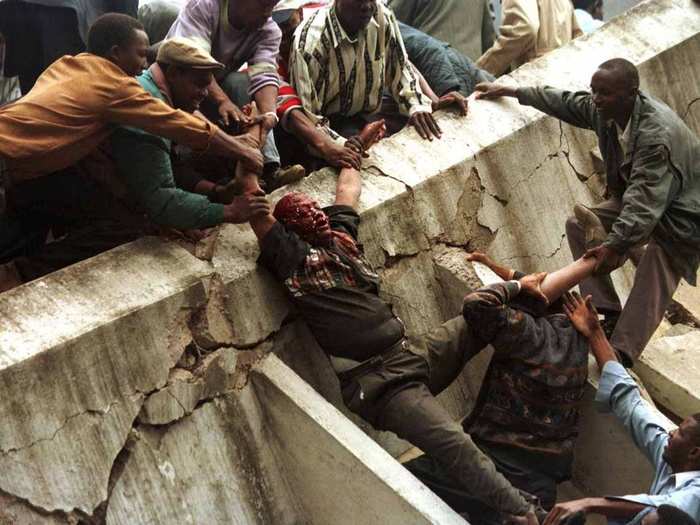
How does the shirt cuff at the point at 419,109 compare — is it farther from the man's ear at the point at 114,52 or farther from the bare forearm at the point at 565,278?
the man's ear at the point at 114,52

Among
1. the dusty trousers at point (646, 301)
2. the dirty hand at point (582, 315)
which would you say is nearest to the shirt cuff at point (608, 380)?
the dirty hand at point (582, 315)

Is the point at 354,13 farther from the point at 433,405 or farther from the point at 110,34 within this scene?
the point at 433,405

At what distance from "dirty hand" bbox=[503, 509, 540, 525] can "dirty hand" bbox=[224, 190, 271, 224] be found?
1.69 metres

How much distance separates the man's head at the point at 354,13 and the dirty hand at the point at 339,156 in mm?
637

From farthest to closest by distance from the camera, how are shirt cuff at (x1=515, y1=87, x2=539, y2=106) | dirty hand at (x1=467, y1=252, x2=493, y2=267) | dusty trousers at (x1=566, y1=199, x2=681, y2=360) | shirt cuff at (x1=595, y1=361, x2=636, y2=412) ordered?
1. shirt cuff at (x1=515, y1=87, x2=539, y2=106)
2. dirty hand at (x1=467, y1=252, x2=493, y2=267)
3. dusty trousers at (x1=566, y1=199, x2=681, y2=360)
4. shirt cuff at (x1=595, y1=361, x2=636, y2=412)

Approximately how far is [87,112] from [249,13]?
1343 mm

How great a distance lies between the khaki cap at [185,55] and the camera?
17.7ft

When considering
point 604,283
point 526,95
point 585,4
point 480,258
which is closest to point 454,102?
point 526,95

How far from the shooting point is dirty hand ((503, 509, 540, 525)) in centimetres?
509

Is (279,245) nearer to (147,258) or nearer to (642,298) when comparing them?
(147,258)

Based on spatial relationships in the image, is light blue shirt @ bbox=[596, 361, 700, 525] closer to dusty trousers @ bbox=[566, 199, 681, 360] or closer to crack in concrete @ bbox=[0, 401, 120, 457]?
dusty trousers @ bbox=[566, 199, 681, 360]

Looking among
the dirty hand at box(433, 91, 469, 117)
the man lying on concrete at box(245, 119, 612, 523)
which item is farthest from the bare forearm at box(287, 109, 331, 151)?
the dirty hand at box(433, 91, 469, 117)

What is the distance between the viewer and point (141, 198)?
547 centimetres

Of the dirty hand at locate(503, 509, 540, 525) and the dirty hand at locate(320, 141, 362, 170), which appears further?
the dirty hand at locate(320, 141, 362, 170)
